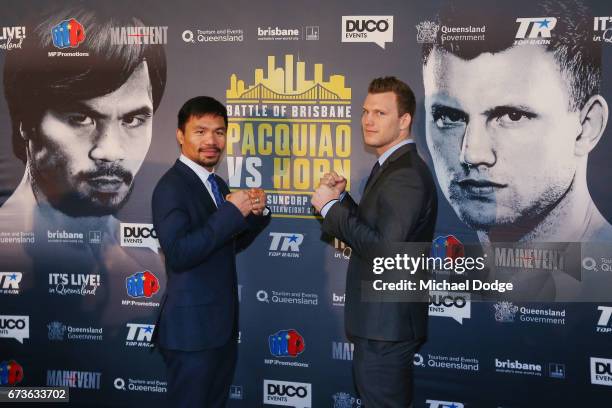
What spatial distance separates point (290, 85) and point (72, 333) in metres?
2.11

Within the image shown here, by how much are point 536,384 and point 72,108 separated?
319 centimetres

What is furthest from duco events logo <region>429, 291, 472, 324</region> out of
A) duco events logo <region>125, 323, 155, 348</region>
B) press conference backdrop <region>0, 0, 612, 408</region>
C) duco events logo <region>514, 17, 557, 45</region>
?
duco events logo <region>125, 323, 155, 348</region>

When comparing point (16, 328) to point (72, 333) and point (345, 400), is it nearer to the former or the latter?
point (72, 333)

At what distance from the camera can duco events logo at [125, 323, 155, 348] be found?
3721mm

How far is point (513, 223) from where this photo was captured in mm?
3232

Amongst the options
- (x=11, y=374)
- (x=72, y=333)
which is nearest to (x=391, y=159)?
(x=72, y=333)

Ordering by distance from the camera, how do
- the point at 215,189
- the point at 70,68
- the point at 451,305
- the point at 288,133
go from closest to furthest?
the point at 215,189, the point at 451,305, the point at 288,133, the point at 70,68

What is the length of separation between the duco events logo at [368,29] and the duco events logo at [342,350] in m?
1.73

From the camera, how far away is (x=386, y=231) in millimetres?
2332

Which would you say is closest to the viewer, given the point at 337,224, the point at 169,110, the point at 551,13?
the point at 337,224

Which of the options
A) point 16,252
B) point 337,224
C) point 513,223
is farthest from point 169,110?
point 513,223

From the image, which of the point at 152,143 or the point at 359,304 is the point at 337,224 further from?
the point at 152,143

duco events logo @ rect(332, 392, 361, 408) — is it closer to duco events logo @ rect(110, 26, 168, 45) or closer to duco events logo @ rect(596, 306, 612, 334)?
duco events logo @ rect(596, 306, 612, 334)

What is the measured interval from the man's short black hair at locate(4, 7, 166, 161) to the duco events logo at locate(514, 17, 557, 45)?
205cm
